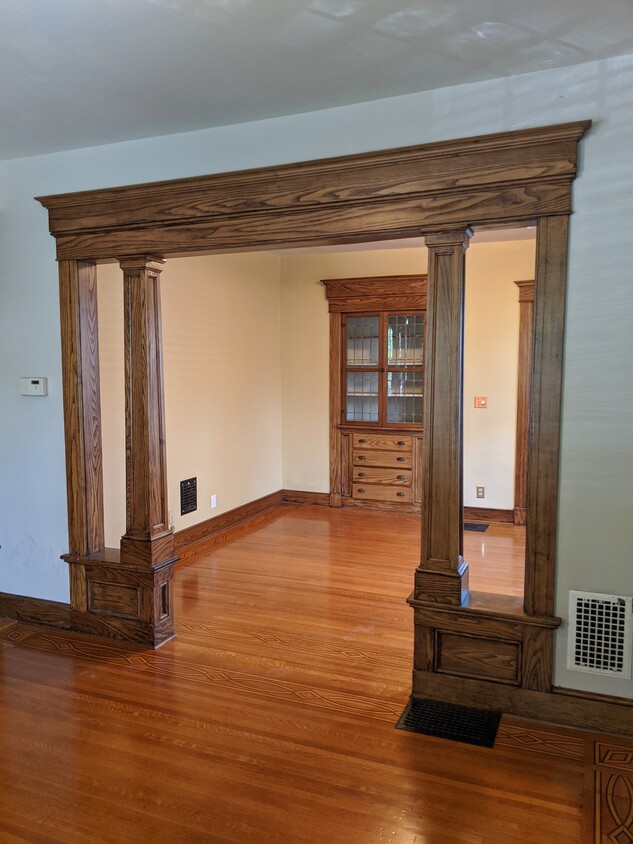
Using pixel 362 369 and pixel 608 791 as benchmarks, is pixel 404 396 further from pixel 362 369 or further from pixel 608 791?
pixel 608 791

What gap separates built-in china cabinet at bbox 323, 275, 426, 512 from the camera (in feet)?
21.2

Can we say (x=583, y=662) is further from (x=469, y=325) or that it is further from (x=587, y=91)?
(x=469, y=325)

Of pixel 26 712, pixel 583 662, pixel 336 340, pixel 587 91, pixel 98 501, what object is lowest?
pixel 26 712

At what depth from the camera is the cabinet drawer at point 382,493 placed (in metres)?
6.53

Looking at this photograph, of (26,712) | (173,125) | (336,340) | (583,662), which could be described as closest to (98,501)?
(26,712)

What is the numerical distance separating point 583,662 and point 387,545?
111 inches

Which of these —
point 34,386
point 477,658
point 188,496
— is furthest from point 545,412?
point 188,496

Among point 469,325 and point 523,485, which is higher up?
point 469,325

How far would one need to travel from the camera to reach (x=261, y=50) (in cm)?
234

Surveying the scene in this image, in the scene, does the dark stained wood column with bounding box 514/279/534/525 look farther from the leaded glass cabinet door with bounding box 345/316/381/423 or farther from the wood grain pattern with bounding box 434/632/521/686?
the wood grain pattern with bounding box 434/632/521/686

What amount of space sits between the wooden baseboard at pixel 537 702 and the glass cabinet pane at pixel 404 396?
3.85 metres

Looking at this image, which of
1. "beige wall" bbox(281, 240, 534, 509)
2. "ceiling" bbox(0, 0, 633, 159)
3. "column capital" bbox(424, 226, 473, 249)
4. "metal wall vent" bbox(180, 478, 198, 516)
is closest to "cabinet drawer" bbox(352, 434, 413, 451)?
"beige wall" bbox(281, 240, 534, 509)

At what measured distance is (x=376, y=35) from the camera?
2.23 metres

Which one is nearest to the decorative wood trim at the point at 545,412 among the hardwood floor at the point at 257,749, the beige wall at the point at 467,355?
the hardwood floor at the point at 257,749
